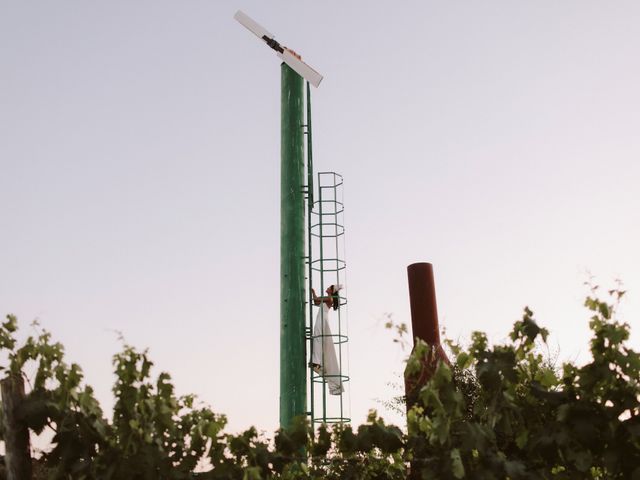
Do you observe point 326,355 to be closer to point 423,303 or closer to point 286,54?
point 423,303

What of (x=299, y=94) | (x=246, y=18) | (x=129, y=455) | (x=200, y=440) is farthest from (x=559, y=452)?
(x=246, y=18)

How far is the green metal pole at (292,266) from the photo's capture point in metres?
16.6

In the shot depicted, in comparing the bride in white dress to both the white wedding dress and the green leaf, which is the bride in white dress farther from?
the green leaf

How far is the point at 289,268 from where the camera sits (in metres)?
17.2

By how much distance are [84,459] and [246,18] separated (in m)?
16.7

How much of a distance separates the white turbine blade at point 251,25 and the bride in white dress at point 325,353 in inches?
321

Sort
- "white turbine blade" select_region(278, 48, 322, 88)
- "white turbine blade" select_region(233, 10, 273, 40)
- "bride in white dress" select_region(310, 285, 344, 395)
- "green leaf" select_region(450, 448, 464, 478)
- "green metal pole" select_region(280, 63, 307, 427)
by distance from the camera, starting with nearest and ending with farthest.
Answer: "green leaf" select_region(450, 448, 464, 478) → "bride in white dress" select_region(310, 285, 344, 395) → "green metal pole" select_region(280, 63, 307, 427) → "white turbine blade" select_region(278, 48, 322, 88) → "white turbine blade" select_region(233, 10, 273, 40)

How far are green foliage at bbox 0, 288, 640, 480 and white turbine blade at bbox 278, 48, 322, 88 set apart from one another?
12.7 m

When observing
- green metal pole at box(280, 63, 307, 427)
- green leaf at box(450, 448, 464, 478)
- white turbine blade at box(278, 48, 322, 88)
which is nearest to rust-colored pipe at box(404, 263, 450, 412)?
green metal pole at box(280, 63, 307, 427)

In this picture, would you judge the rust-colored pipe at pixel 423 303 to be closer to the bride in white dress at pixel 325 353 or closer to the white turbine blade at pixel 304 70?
the bride in white dress at pixel 325 353

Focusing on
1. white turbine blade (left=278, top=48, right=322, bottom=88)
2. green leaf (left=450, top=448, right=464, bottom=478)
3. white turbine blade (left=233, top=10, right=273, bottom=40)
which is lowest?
green leaf (left=450, top=448, right=464, bottom=478)

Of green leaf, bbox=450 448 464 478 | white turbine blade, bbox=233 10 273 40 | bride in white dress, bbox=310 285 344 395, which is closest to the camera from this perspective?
green leaf, bbox=450 448 464 478

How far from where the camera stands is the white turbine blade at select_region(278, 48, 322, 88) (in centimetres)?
1888

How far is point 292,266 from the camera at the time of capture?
17156mm
